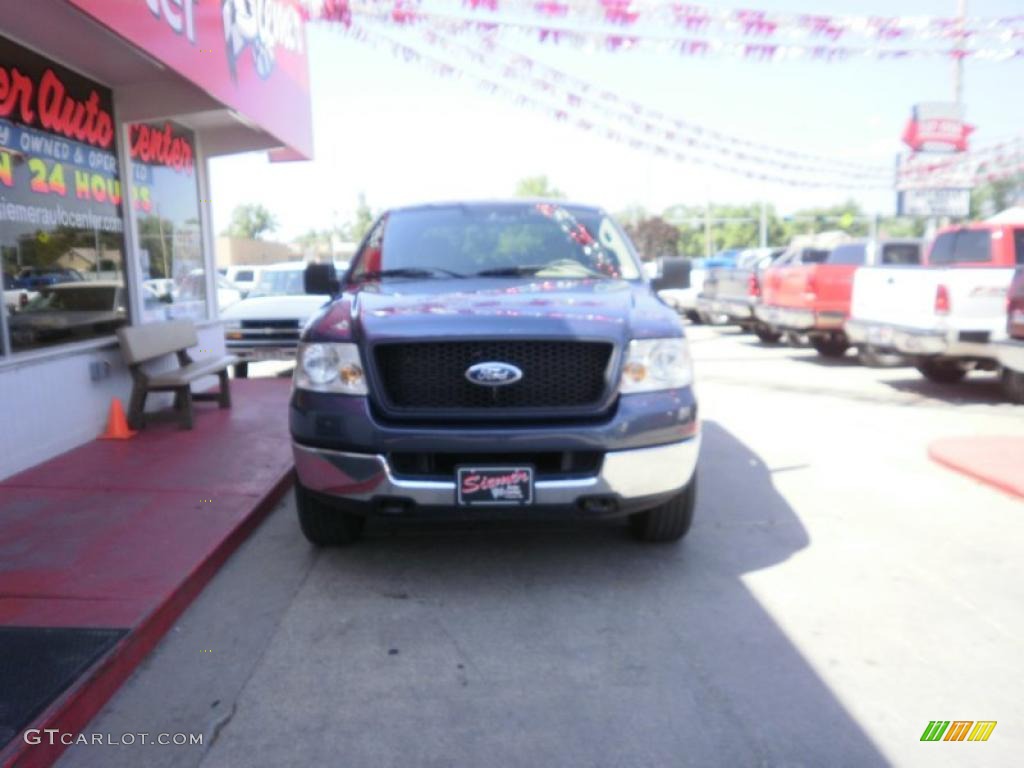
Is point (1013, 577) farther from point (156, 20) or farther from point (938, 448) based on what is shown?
point (156, 20)

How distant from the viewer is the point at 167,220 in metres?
8.79

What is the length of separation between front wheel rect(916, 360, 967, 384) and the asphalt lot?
5.16m

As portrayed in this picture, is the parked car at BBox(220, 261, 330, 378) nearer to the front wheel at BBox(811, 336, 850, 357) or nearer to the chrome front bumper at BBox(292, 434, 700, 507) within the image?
the chrome front bumper at BBox(292, 434, 700, 507)

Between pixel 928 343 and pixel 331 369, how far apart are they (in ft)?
23.7

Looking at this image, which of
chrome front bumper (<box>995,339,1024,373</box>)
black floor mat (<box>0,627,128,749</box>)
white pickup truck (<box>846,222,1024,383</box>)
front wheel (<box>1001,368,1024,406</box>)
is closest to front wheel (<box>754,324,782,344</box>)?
white pickup truck (<box>846,222,1024,383</box>)

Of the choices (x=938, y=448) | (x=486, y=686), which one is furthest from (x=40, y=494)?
(x=938, y=448)

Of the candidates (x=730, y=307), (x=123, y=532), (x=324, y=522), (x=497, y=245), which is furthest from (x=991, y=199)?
(x=123, y=532)

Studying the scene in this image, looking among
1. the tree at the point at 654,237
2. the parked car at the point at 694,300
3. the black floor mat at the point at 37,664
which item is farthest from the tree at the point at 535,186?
the black floor mat at the point at 37,664

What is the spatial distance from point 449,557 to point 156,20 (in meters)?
4.17

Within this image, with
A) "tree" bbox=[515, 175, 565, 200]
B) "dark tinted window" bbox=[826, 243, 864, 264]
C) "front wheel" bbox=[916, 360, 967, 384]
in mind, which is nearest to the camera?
"front wheel" bbox=[916, 360, 967, 384]

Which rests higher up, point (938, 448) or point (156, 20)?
point (156, 20)

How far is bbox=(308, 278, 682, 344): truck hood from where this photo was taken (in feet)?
12.6

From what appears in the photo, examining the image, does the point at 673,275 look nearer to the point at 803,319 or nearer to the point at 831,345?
the point at 803,319

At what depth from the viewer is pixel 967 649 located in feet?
11.0
